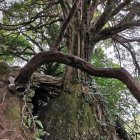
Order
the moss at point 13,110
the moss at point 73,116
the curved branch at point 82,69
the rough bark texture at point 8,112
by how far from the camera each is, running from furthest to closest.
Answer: the moss at point 73,116 < the moss at point 13,110 < the rough bark texture at point 8,112 < the curved branch at point 82,69

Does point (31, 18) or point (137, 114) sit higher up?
point (31, 18)

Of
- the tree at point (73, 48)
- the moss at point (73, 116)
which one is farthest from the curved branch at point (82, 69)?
the moss at point (73, 116)

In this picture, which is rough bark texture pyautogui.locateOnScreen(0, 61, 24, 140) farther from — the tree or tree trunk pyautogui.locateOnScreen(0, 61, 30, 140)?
the tree

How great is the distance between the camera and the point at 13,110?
3.90 metres

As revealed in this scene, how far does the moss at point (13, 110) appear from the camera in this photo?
12.5 feet

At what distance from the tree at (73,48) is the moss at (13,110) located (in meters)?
0.21

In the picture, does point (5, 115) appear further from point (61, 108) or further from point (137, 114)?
point (137, 114)

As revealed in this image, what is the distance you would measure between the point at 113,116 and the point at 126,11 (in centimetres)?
185

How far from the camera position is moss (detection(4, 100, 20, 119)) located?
12.5ft

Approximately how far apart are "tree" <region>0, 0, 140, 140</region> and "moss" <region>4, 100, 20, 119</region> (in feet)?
0.69

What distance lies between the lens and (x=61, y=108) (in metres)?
4.71

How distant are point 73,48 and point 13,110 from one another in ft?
5.94

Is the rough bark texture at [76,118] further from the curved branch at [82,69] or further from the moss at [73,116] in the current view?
the curved branch at [82,69]

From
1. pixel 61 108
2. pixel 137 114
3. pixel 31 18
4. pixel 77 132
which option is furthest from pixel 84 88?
pixel 31 18
